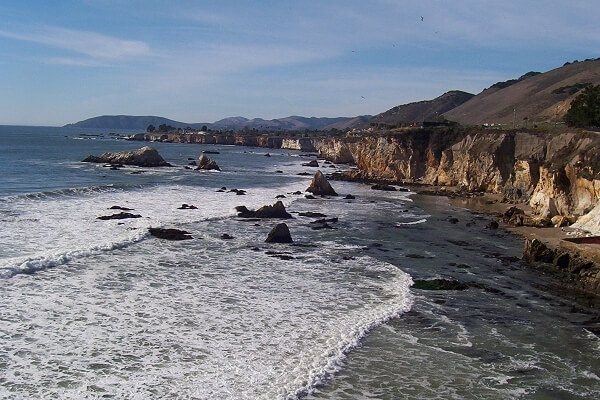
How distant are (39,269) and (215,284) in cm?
601

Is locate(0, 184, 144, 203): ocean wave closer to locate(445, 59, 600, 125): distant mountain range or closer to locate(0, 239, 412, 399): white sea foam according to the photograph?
locate(0, 239, 412, 399): white sea foam

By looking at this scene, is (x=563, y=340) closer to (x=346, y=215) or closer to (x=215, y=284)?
(x=215, y=284)

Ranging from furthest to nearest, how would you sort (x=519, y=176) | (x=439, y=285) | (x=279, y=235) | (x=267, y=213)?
1. (x=519, y=176)
2. (x=267, y=213)
3. (x=279, y=235)
4. (x=439, y=285)

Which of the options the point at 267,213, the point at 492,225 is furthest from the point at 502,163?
the point at 267,213

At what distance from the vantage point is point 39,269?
62.2 feet

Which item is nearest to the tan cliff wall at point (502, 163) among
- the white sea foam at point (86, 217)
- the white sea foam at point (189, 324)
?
the white sea foam at point (189, 324)

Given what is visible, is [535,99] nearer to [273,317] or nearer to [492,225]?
[492,225]

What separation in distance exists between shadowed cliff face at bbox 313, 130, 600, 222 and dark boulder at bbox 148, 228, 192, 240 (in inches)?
795

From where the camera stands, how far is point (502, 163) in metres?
48.8

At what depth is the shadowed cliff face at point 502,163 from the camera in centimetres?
3133

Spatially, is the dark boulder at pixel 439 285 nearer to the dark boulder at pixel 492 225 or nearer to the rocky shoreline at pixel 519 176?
the rocky shoreline at pixel 519 176

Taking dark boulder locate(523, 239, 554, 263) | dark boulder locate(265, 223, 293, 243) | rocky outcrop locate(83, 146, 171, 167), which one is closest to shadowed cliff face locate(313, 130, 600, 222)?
dark boulder locate(523, 239, 554, 263)

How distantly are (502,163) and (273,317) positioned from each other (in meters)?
38.5

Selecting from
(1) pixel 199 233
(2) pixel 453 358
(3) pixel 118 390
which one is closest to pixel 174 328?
(3) pixel 118 390
